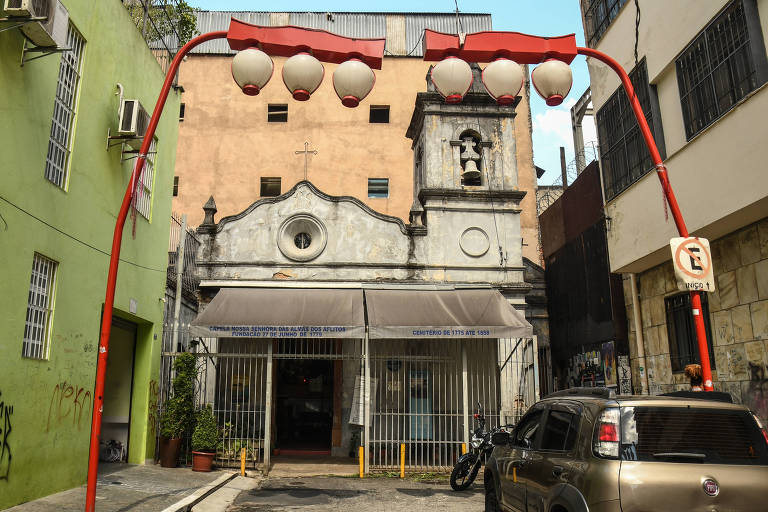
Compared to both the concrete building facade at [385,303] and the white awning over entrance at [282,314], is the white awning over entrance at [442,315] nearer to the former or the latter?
the concrete building facade at [385,303]

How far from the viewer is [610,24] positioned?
43.1 feet

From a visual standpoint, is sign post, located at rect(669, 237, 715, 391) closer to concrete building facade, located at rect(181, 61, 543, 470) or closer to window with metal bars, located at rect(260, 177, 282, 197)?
concrete building facade, located at rect(181, 61, 543, 470)

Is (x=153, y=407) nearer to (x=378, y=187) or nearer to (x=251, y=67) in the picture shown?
(x=251, y=67)

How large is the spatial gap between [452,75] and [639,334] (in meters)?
7.76

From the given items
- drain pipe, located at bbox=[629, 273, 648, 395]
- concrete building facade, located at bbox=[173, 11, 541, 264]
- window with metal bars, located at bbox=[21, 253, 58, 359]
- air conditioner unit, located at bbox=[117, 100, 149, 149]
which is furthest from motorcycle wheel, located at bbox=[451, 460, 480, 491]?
concrete building facade, located at bbox=[173, 11, 541, 264]

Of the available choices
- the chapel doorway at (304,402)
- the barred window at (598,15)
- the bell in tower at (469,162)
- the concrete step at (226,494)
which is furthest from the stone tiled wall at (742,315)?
the chapel doorway at (304,402)

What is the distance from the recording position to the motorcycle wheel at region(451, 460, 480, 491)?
1084 cm

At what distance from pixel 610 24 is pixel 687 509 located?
1151cm

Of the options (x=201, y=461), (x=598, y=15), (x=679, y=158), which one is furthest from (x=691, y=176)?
(x=201, y=461)

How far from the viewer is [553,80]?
25.8 ft

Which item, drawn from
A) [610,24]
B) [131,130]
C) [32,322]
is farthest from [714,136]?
[32,322]

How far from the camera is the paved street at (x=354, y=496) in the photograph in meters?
9.30

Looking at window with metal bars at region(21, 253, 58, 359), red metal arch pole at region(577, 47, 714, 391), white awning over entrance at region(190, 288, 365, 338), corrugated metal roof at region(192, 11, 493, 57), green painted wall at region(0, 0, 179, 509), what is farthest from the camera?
corrugated metal roof at region(192, 11, 493, 57)

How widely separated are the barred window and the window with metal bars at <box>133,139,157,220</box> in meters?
10.0
